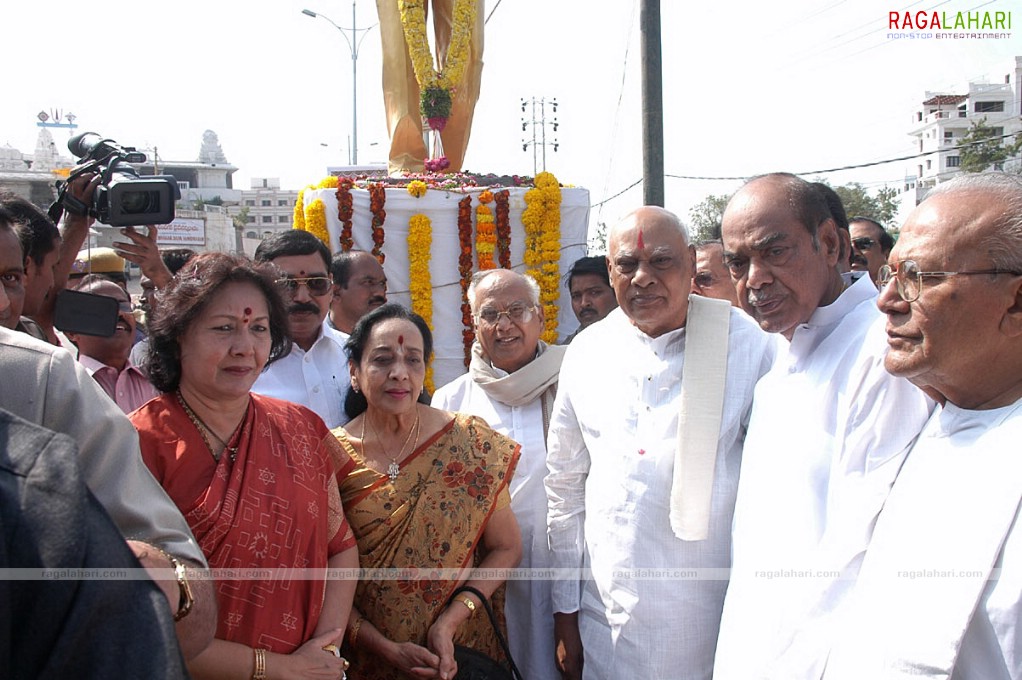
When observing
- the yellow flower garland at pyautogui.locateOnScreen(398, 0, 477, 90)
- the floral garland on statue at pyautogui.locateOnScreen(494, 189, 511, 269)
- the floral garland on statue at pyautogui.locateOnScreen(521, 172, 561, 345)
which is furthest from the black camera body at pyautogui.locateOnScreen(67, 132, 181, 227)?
the yellow flower garland at pyautogui.locateOnScreen(398, 0, 477, 90)

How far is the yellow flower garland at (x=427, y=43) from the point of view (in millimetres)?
7020

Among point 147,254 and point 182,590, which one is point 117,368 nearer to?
point 147,254

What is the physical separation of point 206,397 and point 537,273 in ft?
13.5

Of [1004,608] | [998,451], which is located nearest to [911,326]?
[998,451]

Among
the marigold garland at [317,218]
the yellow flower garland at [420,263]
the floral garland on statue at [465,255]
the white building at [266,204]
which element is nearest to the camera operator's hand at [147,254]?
the marigold garland at [317,218]

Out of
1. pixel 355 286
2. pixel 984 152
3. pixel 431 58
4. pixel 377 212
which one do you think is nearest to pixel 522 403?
pixel 355 286

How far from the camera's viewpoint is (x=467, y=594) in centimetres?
256

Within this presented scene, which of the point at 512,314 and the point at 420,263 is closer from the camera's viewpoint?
the point at 512,314

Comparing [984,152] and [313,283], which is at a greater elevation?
[984,152]

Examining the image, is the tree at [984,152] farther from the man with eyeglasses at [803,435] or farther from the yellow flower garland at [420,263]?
the man with eyeglasses at [803,435]

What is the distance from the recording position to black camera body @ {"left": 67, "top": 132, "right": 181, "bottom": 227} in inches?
104

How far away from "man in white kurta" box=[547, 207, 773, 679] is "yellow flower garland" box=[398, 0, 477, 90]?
4.88m

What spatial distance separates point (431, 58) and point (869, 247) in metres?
4.31

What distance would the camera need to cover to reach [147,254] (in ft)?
9.53
